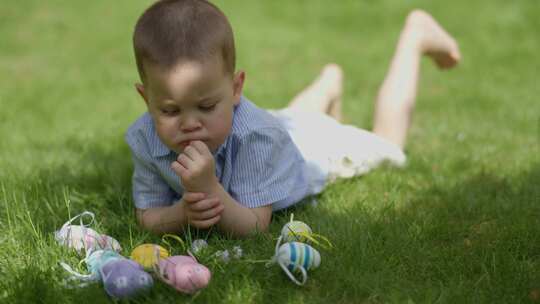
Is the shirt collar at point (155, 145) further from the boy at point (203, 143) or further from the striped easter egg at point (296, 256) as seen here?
the striped easter egg at point (296, 256)

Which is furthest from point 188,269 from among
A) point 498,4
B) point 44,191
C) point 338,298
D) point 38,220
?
point 498,4

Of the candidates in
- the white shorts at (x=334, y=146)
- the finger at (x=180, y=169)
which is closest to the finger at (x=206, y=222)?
the finger at (x=180, y=169)

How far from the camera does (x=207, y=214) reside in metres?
2.52

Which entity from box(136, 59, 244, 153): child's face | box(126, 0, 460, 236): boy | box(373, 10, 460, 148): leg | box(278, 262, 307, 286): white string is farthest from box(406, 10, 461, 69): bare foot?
box(278, 262, 307, 286): white string

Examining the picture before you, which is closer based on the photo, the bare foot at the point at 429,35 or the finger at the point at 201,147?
the finger at the point at 201,147

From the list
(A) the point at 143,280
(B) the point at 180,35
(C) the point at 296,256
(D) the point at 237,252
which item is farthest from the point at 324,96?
(A) the point at 143,280

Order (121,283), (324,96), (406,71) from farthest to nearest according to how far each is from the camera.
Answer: (324,96)
(406,71)
(121,283)

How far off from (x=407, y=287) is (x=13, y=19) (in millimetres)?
6619

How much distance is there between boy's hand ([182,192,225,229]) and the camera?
8.14 feet

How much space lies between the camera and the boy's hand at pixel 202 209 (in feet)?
8.14

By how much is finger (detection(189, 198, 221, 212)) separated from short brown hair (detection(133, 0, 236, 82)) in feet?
1.69

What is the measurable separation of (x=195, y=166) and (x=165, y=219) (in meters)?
0.42

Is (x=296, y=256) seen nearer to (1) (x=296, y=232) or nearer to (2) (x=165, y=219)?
(1) (x=296, y=232)

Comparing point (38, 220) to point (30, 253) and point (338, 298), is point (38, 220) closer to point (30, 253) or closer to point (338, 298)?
point (30, 253)
